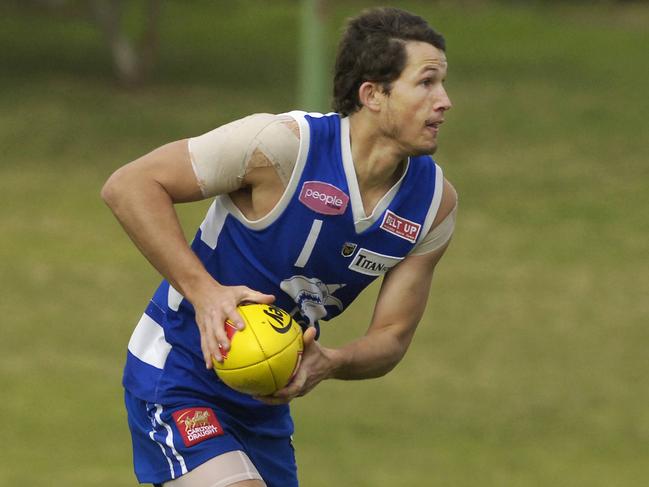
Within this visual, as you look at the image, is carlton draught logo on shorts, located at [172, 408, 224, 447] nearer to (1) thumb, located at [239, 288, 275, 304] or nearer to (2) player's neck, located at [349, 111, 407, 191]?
(1) thumb, located at [239, 288, 275, 304]

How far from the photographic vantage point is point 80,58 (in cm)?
3266

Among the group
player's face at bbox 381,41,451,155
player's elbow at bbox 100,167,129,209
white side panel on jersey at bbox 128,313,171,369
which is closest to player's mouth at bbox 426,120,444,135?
player's face at bbox 381,41,451,155

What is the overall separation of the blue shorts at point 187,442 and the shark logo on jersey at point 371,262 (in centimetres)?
83

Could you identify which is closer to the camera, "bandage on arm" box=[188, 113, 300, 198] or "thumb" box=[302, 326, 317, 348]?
"thumb" box=[302, 326, 317, 348]

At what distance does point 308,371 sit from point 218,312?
16.2 inches

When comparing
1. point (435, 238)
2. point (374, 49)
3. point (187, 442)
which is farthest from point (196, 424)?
point (374, 49)

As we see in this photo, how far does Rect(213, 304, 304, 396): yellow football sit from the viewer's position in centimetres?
586

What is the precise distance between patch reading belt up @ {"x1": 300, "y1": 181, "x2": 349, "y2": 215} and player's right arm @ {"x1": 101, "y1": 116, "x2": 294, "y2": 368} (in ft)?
0.85

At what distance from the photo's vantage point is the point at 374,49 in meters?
6.44

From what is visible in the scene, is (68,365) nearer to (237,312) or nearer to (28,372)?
(28,372)

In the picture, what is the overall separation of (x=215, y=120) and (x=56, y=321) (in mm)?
10808

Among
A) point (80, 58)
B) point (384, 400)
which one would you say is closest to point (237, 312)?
point (384, 400)

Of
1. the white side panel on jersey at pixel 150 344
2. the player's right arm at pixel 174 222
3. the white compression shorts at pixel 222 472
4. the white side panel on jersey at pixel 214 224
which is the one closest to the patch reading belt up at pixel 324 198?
the player's right arm at pixel 174 222

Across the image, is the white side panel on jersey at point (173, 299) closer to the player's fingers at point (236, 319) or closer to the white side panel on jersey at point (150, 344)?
the white side panel on jersey at point (150, 344)
